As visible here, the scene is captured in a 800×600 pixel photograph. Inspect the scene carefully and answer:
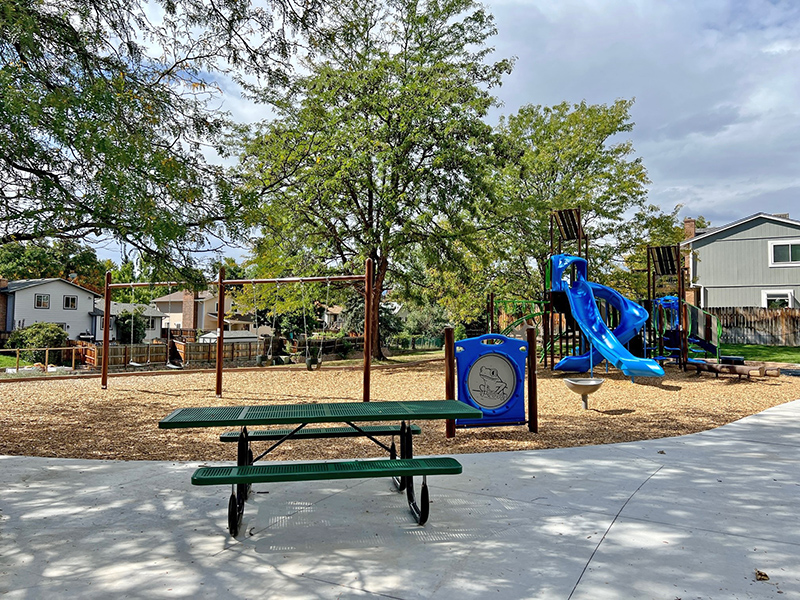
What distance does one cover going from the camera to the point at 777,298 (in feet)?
98.0

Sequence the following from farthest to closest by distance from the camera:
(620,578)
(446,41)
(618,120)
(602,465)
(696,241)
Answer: (696,241) → (618,120) → (446,41) → (602,465) → (620,578)

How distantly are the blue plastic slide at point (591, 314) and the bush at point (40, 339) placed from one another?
27.2 meters

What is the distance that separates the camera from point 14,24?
15.1 feet

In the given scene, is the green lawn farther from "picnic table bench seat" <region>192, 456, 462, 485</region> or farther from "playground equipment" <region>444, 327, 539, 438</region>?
"picnic table bench seat" <region>192, 456, 462, 485</region>

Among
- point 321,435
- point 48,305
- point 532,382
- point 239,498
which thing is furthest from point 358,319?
point 239,498

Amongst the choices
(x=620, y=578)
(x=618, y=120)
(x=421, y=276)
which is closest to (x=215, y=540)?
(x=620, y=578)

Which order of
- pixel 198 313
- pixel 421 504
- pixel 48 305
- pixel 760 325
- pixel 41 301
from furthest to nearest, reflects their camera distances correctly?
pixel 198 313 < pixel 48 305 < pixel 41 301 < pixel 760 325 < pixel 421 504

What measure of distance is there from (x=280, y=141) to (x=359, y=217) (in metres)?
5.73

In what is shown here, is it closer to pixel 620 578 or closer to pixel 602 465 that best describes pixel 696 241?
pixel 602 465

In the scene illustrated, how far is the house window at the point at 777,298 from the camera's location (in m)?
29.4

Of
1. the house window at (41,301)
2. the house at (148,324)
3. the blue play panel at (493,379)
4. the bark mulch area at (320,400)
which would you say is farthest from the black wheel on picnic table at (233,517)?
the house window at (41,301)

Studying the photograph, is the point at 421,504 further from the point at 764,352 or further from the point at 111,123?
the point at 764,352

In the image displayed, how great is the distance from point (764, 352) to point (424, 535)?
2579 centimetres

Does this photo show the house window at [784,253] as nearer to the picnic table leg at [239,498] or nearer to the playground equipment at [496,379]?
the playground equipment at [496,379]
